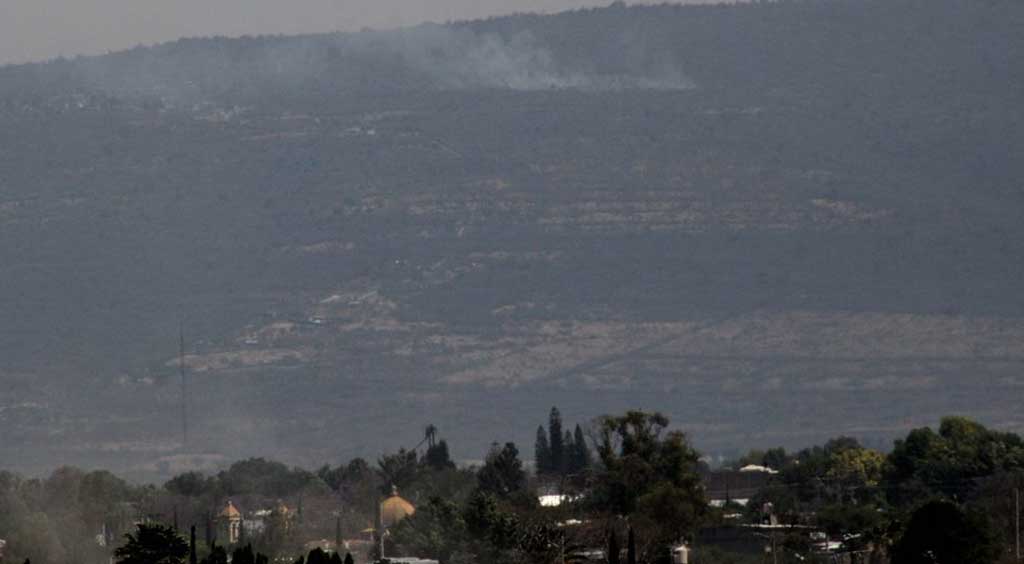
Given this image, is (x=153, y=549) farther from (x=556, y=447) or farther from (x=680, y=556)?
(x=556, y=447)

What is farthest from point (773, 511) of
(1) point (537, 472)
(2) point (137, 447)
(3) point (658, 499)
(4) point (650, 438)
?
(2) point (137, 447)

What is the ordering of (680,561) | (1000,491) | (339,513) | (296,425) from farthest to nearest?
(296,425) < (339,513) < (1000,491) < (680,561)

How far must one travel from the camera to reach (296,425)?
19562 centimetres

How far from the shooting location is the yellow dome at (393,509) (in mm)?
113688

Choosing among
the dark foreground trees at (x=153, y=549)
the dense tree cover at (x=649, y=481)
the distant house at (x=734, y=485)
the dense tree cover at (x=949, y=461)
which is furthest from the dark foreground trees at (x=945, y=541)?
the distant house at (x=734, y=485)

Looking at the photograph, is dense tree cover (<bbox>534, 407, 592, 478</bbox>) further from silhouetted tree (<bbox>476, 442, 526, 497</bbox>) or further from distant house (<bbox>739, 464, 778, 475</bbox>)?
silhouetted tree (<bbox>476, 442, 526, 497</bbox>)

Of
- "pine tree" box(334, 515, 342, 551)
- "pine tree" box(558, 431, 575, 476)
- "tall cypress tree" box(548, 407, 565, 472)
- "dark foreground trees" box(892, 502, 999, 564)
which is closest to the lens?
"dark foreground trees" box(892, 502, 999, 564)

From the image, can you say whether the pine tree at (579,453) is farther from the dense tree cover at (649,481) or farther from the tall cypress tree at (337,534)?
the dense tree cover at (649,481)

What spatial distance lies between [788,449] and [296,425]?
91.2 ft

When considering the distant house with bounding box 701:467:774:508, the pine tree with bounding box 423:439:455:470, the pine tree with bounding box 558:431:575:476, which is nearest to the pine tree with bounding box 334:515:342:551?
the distant house with bounding box 701:467:774:508

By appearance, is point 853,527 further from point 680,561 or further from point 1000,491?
point 680,561

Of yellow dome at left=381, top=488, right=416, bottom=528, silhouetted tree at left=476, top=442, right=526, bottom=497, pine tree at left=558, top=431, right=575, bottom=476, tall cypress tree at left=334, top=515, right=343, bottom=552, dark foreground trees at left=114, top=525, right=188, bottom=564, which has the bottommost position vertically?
dark foreground trees at left=114, top=525, right=188, bottom=564

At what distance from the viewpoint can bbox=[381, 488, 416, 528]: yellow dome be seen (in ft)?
373

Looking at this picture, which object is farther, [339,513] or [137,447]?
[137,447]
